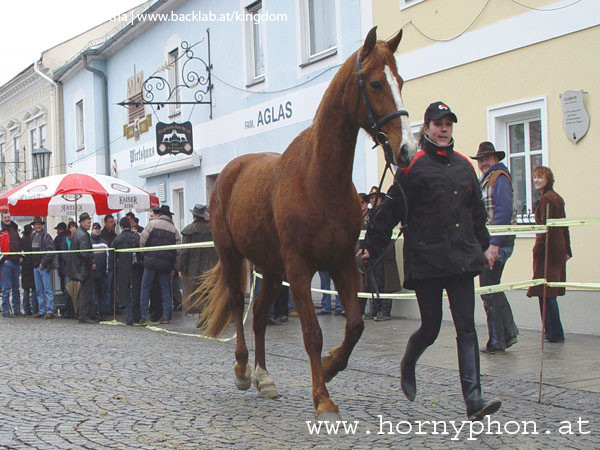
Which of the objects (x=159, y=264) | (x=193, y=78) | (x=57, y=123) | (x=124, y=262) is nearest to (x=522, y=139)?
(x=159, y=264)

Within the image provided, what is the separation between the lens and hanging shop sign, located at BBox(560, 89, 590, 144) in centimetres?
960

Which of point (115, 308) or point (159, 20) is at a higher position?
point (159, 20)

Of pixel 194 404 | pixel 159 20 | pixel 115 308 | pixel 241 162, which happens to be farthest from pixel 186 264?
pixel 159 20

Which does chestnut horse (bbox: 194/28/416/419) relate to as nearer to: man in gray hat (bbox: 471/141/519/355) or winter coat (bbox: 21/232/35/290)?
man in gray hat (bbox: 471/141/519/355)

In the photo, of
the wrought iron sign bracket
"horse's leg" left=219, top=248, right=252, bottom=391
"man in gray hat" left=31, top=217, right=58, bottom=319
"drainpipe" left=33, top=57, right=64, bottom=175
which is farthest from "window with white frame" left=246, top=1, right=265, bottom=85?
→ "drainpipe" left=33, top=57, right=64, bottom=175

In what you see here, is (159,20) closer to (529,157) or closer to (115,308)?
(115,308)

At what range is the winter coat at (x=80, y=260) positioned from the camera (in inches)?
555

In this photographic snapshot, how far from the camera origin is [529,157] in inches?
420

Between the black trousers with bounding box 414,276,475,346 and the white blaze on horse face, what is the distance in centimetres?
97

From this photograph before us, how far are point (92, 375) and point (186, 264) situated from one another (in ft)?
18.6

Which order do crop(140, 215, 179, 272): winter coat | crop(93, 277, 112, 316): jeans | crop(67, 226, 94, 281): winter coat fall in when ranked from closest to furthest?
crop(140, 215, 179, 272): winter coat, crop(67, 226, 94, 281): winter coat, crop(93, 277, 112, 316): jeans

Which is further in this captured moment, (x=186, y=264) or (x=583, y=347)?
(x=186, y=264)

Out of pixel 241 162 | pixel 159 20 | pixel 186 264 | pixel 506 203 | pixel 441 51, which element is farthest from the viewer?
pixel 159 20

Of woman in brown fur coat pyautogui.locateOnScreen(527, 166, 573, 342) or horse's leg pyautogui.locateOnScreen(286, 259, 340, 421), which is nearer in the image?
horse's leg pyautogui.locateOnScreen(286, 259, 340, 421)
